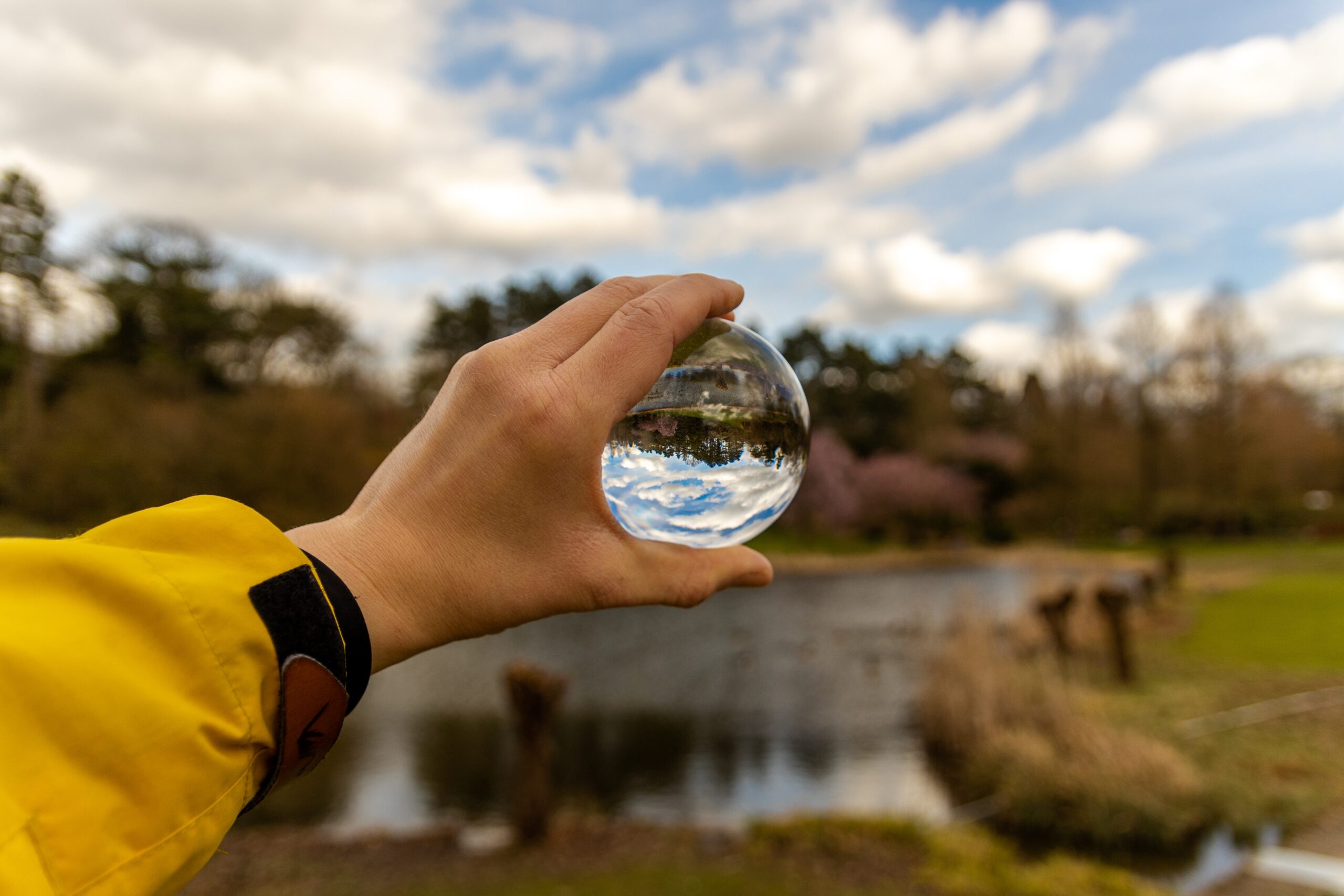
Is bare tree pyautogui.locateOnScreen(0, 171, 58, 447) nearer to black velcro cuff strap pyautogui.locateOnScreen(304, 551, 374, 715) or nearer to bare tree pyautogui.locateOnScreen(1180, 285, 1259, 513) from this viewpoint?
black velcro cuff strap pyautogui.locateOnScreen(304, 551, 374, 715)

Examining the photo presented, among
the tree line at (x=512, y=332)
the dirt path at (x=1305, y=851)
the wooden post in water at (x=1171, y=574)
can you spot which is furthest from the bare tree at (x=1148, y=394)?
the dirt path at (x=1305, y=851)

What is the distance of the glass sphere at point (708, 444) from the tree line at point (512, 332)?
13.8 metres

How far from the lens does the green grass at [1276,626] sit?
→ 12227 mm

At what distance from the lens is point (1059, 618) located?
38.4 ft

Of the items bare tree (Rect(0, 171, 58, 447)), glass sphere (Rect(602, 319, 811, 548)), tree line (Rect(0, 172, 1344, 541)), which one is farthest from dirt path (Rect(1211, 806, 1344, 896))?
bare tree (Rect(0, 171, 58, 447))

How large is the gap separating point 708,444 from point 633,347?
327mm

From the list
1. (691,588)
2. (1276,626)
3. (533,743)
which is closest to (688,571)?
(691,588)

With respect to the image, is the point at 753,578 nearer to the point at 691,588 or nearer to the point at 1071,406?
the point at 691,588

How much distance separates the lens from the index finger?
1.31 meters

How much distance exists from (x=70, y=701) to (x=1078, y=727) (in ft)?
28.2

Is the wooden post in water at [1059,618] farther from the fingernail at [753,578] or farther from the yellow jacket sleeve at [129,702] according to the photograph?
the yellow jacket sleeve at [129,702]

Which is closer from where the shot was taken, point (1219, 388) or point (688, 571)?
point (688, 571)

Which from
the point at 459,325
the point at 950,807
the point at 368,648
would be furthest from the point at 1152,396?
the point at 368,648

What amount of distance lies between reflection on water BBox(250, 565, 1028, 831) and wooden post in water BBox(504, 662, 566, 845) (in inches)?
59.8
